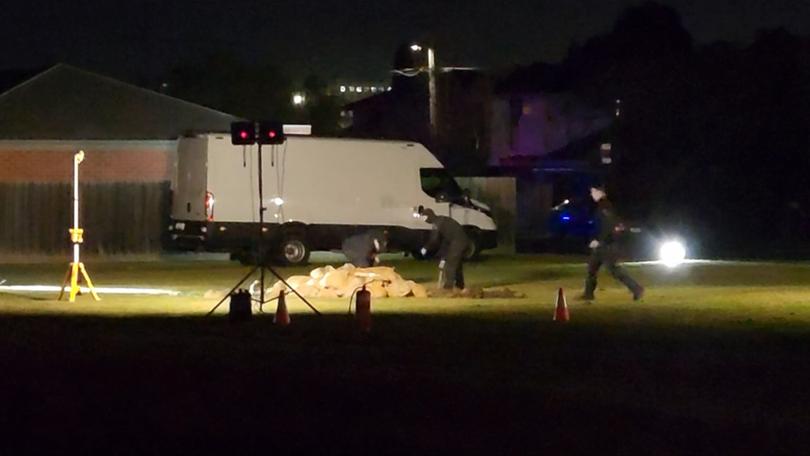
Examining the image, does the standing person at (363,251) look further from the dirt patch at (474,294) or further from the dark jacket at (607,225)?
the dark jacket at (607,225)

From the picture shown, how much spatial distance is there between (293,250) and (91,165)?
1132cm

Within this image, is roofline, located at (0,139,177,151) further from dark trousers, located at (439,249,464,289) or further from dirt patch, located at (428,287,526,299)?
dirt patch, located at (428,287,526,299)

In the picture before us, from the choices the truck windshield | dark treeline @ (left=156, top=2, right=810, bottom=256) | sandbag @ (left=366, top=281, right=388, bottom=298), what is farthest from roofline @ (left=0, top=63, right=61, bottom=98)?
sandbag @ (left=366, top=281, right=388, bottom=298)

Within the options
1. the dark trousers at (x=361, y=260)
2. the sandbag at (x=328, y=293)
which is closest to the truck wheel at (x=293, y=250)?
the dark trousers at (x=361, y=260)

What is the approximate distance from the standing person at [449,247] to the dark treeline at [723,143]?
2515 centimetres

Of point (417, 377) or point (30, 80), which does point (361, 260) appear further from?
point (30, 80)

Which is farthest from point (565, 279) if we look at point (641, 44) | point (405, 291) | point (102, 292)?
point (641, 44)

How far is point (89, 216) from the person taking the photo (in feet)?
136

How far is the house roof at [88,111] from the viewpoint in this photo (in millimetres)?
46188

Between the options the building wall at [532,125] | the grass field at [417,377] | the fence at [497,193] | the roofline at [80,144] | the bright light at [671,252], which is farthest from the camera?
the building wall at [532,125]

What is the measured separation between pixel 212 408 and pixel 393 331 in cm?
719

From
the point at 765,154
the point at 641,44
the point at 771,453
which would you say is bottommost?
the point at 771,453

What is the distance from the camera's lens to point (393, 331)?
20938 mm

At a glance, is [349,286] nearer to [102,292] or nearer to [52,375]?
[102,292]
